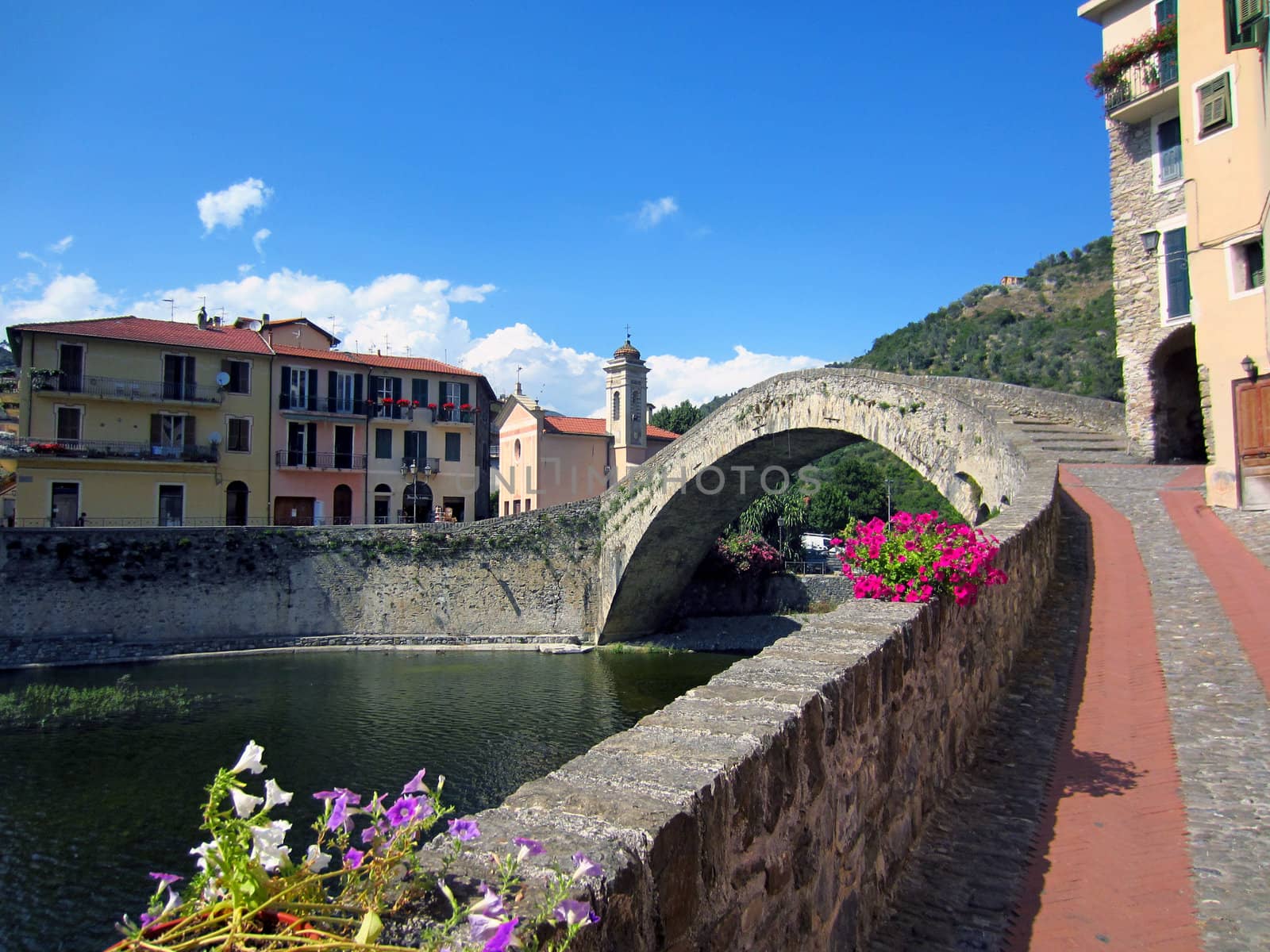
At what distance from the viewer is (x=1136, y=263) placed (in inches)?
562

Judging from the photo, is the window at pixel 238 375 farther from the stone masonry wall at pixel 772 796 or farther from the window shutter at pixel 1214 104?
the stone masonry wall at pixel 772 796

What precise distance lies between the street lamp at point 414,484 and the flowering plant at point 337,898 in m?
26.1

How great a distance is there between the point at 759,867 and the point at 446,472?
87.7ft

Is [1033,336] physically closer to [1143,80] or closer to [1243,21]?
[1143,80]

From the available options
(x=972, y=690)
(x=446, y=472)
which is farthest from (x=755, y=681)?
(x=446, y=472)

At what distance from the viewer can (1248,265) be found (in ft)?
31.2

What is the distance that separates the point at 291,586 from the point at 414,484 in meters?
6.90

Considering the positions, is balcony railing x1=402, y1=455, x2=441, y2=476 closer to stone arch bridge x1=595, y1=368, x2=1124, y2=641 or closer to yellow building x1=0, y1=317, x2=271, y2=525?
yellow building x1=0, y1=317, x2=271, y2=525

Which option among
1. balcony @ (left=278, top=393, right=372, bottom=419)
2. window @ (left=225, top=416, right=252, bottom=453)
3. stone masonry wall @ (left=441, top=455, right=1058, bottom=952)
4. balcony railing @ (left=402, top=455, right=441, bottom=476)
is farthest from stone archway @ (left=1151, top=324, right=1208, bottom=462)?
window @ (left=225, top=416, right=252, bottom=453)

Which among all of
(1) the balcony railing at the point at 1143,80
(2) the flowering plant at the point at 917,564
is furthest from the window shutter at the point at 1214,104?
(2) the flowering plant at the point at 917,564

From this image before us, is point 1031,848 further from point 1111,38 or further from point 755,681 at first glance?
point 1111,38

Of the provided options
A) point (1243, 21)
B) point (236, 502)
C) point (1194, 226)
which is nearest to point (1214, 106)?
point (1194, 226)

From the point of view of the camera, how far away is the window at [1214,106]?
990 centimetres

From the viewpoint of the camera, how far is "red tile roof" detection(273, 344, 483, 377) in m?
26.0
